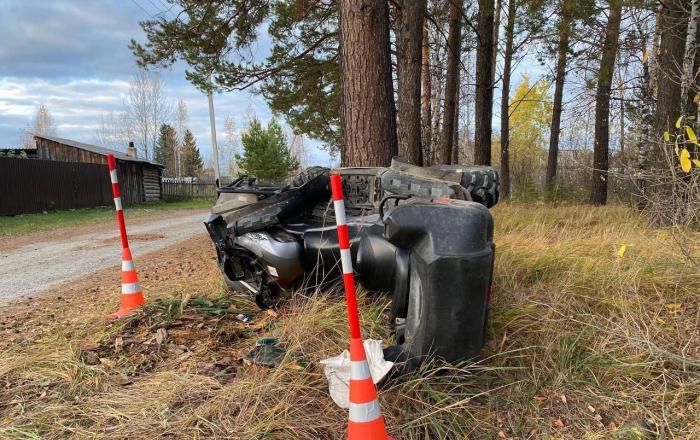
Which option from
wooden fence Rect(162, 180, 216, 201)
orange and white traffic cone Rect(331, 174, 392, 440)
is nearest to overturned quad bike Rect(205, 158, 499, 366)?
orange and white traffic cone Rect(331, 174, 392, 440)

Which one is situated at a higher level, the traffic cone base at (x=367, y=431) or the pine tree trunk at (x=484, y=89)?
the pine tree trunk at (x=484, y=89)

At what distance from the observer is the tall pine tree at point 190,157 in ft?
197

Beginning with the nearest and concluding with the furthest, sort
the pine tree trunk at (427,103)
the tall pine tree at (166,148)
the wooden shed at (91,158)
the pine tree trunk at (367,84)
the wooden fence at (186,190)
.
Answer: the pine tree trunk at (367,84)
the pine tree trunk at (427,103)
the wooden shed at (91,158)
the wooden fence at (186,190)
the tall pine tree at (166,148)

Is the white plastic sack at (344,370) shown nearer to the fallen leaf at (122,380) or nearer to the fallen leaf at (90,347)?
the fallen leaf at (122,380)

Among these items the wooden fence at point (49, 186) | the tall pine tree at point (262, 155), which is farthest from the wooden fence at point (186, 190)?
the wooden fence at point (49, 186)

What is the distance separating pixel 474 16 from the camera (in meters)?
11.0

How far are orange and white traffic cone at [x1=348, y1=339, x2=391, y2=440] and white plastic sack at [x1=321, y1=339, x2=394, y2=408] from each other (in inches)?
10.1

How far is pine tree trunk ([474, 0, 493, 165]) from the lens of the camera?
33.3 feet

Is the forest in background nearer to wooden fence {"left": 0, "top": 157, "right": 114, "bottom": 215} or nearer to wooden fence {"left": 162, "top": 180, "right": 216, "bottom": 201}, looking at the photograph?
wooden fence {"left": 0, "top": 157, "right": 114, "bottom": 215}

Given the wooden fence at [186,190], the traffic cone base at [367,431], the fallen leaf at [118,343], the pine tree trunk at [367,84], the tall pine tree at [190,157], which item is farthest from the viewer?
the tall pine tree at [190,157]

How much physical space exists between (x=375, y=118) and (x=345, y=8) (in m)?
1.26

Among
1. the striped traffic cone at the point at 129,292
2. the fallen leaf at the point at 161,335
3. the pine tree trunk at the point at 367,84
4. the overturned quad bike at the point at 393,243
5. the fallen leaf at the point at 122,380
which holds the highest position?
the pine tree trunk at the point at 367,84

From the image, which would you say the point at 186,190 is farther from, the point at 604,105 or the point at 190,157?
the point at 190,157

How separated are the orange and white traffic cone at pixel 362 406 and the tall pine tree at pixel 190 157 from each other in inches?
2398
